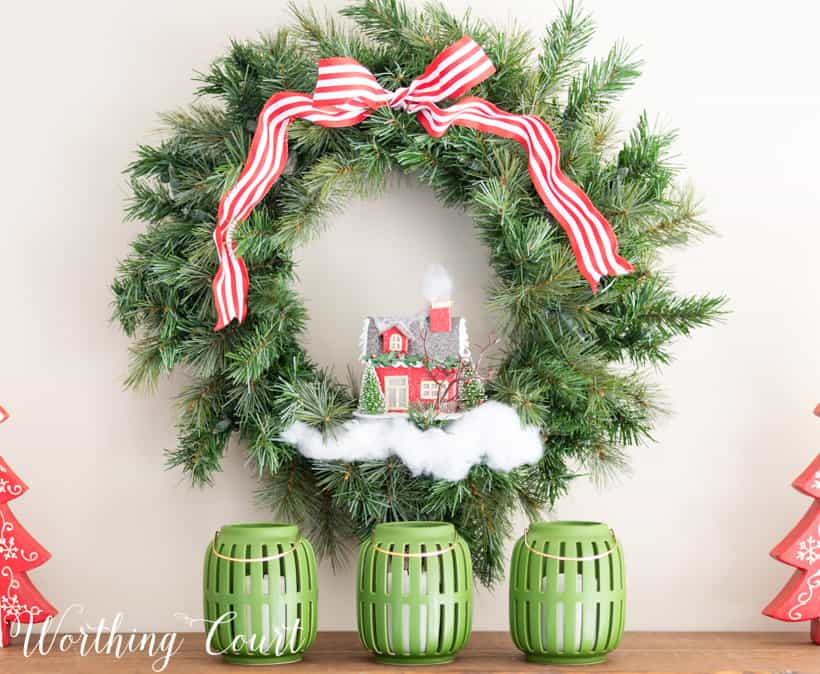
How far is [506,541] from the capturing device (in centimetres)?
141

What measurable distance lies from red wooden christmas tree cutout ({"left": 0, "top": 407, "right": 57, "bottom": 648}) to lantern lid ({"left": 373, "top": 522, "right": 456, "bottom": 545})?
457 millimetres

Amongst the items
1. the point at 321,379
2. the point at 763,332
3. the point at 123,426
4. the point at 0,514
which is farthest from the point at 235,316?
the point at 763,332

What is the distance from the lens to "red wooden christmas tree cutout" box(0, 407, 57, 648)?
132cm

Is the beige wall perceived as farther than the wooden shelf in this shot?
Yes

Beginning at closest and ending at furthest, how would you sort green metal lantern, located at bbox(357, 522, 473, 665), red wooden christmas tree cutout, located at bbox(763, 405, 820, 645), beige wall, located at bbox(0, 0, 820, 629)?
green metal lantern, located at bbox(357, 522, 473, 665)
red wooden christmas tree cutout, located at bbox(763, 405, 820, 645)
beige wall, located at bbox(0, 0, 820, 629)

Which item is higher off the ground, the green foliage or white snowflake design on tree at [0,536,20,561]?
the green foliage

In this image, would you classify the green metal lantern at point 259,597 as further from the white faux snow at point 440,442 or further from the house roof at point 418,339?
the house roof at point 418,339

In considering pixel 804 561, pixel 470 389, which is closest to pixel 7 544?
pixel 470 389

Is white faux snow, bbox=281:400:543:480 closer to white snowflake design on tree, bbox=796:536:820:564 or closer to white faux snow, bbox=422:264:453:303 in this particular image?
white faux snow, bbox=422:264:453:303

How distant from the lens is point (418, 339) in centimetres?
135

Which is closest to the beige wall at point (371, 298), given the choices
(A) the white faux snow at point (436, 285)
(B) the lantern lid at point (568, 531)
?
(A) the white faux snow at point (436, 285)

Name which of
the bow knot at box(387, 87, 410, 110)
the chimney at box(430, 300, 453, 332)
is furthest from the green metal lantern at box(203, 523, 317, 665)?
the bow knot at box(387, 87, 410, 110)

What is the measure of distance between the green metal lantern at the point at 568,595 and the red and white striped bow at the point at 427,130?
0.32 m

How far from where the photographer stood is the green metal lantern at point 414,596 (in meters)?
1.18
